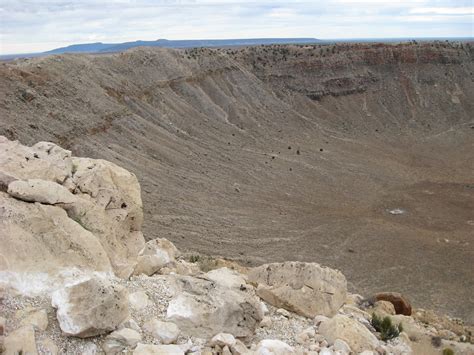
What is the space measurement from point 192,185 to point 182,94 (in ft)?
54.0

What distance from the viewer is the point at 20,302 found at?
25.0 feet

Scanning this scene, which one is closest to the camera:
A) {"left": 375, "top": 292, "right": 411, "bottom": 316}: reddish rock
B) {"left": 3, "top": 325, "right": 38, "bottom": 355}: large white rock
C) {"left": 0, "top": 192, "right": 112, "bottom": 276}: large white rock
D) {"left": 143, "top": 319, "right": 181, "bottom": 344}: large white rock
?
{"left": 3, "top": 325, "right": 38, "bottom": 355}: large white rock

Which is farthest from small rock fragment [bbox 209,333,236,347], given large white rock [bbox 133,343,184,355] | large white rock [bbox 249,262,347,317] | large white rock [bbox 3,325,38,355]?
large white rock [bbox 249,262,347,317]

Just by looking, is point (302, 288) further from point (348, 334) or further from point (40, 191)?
point (40, 191)

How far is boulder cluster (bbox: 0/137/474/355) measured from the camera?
744cm

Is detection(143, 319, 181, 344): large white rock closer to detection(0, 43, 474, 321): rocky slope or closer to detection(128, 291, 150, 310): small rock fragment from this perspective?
detection(128, 291, 150, 310): small rock fragment

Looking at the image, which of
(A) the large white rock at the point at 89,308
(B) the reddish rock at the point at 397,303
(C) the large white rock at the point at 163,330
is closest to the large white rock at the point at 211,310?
(C) the large white rock at the point at 163,330

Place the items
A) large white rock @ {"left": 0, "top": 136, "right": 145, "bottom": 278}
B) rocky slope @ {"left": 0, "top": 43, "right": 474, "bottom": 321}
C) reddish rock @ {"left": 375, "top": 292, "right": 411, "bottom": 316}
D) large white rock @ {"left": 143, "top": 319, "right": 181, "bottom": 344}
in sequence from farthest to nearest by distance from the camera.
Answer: rocky slope @ {"left": 0, "top": 43, "right": 474, "bottom": 321} < reddish rock @ {"left": 375, "top": 292, "right": 411, "bottom": 316} < large white rock @ {"left": 0, "top": 136, "right": 145, "bottom": 278} < large white rock @ {"left": 143, "top": 319, "right": 181, "bottom": 344}

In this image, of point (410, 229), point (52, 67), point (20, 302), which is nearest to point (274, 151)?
point (410, 229)

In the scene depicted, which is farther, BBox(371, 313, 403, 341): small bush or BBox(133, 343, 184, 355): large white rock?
BBox(371, 313, 403, 341): small bush

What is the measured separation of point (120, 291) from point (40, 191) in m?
2.98

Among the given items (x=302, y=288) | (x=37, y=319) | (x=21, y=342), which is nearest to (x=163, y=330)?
(x=37, y=319)

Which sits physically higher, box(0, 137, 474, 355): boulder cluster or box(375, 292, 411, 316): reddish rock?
box(0, 137, 474, 355): boulder cluster

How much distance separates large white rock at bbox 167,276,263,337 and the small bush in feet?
11.6
